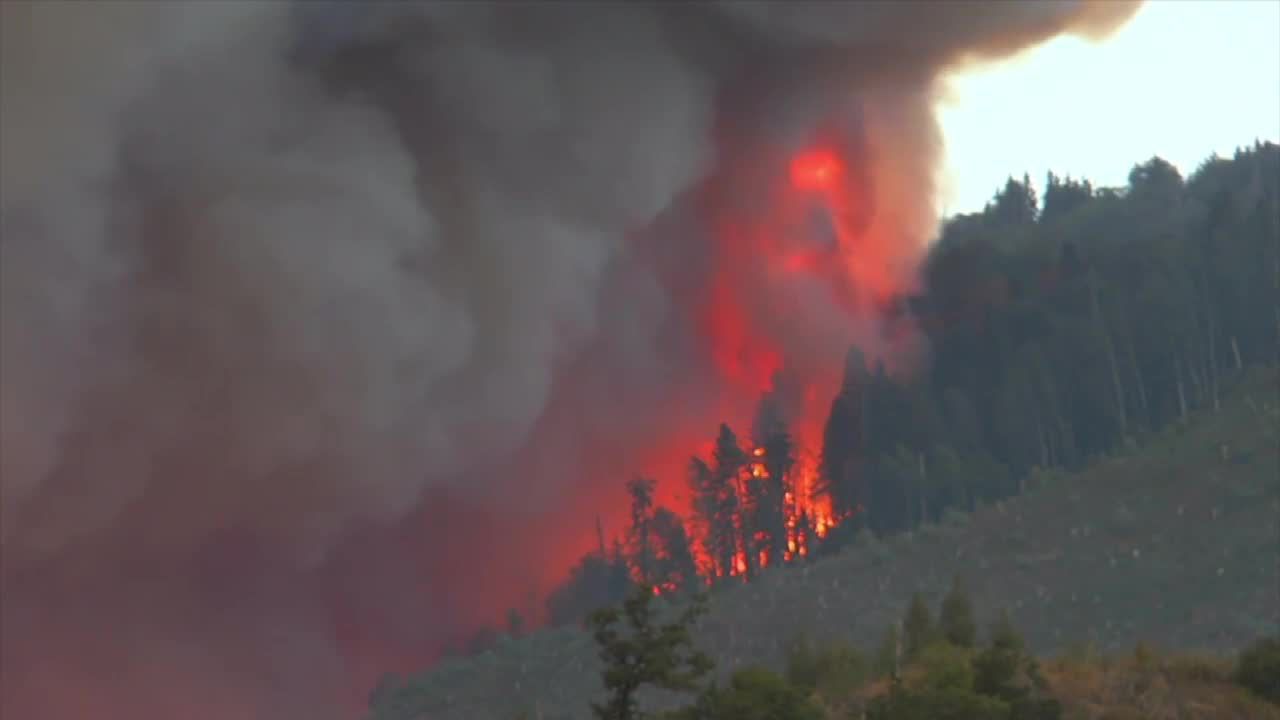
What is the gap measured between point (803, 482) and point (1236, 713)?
90.7 meters

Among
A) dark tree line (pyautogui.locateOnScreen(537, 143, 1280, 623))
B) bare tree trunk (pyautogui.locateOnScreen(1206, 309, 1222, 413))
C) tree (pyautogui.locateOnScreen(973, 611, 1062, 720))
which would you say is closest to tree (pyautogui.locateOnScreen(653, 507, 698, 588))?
dark tree line (pyautogui.locateOnScreen(537, 143, 1280, 623))

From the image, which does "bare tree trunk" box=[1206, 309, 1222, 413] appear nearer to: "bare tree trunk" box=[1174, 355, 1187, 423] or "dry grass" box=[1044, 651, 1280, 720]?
"bare tree trunk" box=[1174, 355, 1187, 423]

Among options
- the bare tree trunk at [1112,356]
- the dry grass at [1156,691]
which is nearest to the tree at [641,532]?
the bare tree trunk at [1112,356]

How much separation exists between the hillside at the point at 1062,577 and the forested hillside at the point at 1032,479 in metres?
0.21

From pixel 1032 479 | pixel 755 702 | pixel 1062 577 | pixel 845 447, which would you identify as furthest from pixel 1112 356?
pixel 755 702

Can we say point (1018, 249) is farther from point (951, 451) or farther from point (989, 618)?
point (989, 618)

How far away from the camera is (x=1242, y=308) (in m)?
136

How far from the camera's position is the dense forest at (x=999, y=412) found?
128m

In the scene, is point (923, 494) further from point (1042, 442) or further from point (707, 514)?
point (707, 514)

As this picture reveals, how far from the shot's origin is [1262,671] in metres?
47.4

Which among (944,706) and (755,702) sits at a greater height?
(755,702)

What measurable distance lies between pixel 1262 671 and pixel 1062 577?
53153mm

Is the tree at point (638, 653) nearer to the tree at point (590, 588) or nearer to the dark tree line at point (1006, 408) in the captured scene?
the dark tree line at point (1006, 408)

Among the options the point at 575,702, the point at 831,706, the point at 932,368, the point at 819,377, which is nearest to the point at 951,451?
the point at 932,368
